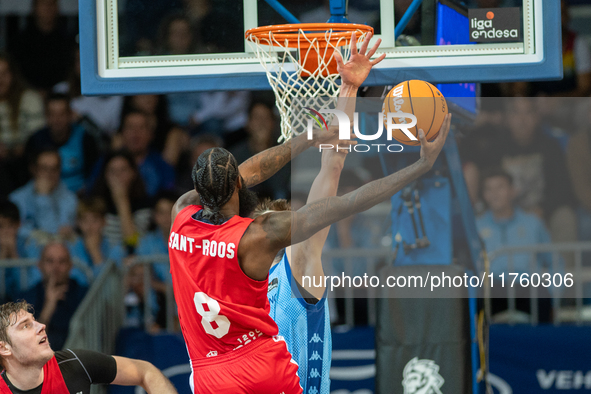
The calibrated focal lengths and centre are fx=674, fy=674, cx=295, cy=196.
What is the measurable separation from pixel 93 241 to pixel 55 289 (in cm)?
52

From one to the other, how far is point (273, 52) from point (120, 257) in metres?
2.71

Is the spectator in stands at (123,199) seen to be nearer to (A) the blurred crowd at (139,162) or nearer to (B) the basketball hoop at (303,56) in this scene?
(A) the blurred crowd at (139,162)

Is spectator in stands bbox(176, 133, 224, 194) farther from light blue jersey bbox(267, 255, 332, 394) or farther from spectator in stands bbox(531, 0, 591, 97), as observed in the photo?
spectator in stands bbox(531, 0, 591, 97)

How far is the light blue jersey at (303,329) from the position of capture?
3.26m

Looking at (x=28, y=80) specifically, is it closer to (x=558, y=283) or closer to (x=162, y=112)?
(x=162, y=112)

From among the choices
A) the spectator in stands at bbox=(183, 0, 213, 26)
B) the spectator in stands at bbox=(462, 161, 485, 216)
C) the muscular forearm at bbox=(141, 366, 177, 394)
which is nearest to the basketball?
the spectator in stands at bbox=(183, 0, 213, 26)

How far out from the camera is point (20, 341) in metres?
3.15

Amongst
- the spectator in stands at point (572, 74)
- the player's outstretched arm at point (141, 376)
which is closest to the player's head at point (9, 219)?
the player's outstretched arm at point (141, 376)

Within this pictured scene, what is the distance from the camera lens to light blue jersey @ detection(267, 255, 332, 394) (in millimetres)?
3264

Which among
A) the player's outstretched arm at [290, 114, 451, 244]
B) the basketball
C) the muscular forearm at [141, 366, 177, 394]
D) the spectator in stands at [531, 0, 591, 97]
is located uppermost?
the spectator in stands at [531, 0, 591, 97]

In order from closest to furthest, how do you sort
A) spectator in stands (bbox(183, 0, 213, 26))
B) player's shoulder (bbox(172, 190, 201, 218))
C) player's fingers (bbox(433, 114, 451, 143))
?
player's fingers (bbox(433, 114, 451, 143))
player's shoulder (bbox(172, 190, 201, 218))
spectator in stands (bbox(183, 0, 213, 26))

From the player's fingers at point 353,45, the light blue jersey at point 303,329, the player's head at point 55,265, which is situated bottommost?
the light blue jersey at point 303,329

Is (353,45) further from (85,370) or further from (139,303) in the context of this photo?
(139,303)

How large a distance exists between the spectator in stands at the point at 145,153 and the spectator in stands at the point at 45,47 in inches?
30.0
